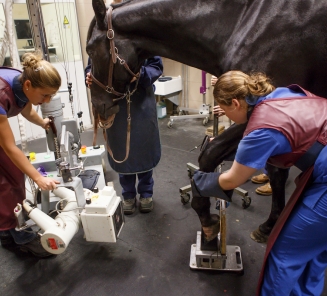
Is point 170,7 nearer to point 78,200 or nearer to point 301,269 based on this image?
point 78,200

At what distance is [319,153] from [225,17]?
693 mm

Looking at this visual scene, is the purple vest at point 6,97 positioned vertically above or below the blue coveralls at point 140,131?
above

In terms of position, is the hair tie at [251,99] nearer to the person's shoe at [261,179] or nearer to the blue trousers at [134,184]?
the blue trousers at [134,184]

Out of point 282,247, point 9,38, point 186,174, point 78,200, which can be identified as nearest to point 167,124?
point 186,174

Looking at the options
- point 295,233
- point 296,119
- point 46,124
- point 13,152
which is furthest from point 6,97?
point 295,233


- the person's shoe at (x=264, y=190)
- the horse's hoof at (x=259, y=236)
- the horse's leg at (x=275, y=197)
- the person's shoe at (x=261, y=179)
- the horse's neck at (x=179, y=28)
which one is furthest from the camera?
the person's shoe at (x=261, y=179)

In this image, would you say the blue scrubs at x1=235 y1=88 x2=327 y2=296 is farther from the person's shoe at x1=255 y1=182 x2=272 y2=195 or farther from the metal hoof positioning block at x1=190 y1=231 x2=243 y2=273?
the person's shoe at x1=255 y1=182 x2=272 y2=195

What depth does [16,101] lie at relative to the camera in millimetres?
1493

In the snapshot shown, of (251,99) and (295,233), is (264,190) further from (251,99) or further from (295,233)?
(251,99)

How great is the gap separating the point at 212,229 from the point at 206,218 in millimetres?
71

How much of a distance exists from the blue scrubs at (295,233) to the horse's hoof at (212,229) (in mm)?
400

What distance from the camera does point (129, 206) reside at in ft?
7.02

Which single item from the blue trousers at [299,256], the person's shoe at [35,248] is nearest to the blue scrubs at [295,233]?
the blue trousers at [299,256]

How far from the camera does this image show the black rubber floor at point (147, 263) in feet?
4.95
